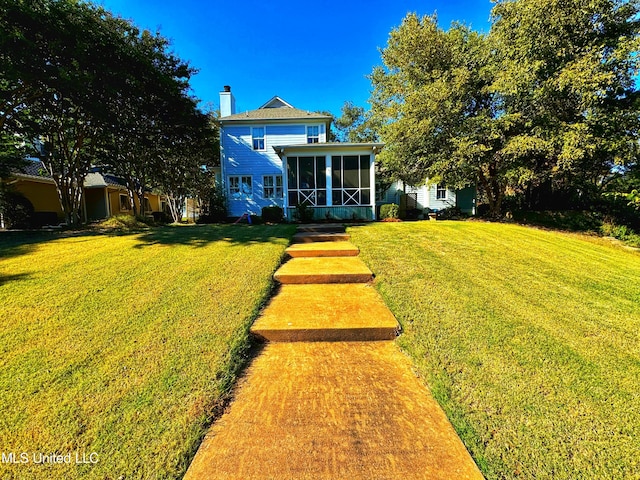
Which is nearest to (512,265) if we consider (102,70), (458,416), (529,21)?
(458,416)

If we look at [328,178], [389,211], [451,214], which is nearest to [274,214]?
[328,178]

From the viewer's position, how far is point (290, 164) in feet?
42.9

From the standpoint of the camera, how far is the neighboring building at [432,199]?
1870 centimetres

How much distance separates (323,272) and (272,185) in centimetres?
1241

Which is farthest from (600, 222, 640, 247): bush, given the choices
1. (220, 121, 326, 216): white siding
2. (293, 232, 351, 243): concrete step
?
(220, 121, 326, 216): white siding

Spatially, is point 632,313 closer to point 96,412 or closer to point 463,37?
point 96,412

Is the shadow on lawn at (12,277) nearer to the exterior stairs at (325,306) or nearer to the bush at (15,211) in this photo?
the exterior stairs at (325,306)

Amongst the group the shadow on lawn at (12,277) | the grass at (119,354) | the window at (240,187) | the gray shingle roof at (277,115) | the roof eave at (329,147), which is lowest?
the grass at (119,354)

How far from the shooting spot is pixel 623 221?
408 inches

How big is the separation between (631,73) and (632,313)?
10870mm

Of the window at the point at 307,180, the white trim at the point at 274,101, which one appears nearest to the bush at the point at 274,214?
the window at the point at 307,180

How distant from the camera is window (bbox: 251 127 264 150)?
15578 mm

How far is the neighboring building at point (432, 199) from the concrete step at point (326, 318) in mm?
16140

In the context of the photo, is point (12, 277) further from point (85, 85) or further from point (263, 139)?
point (263, 139)
